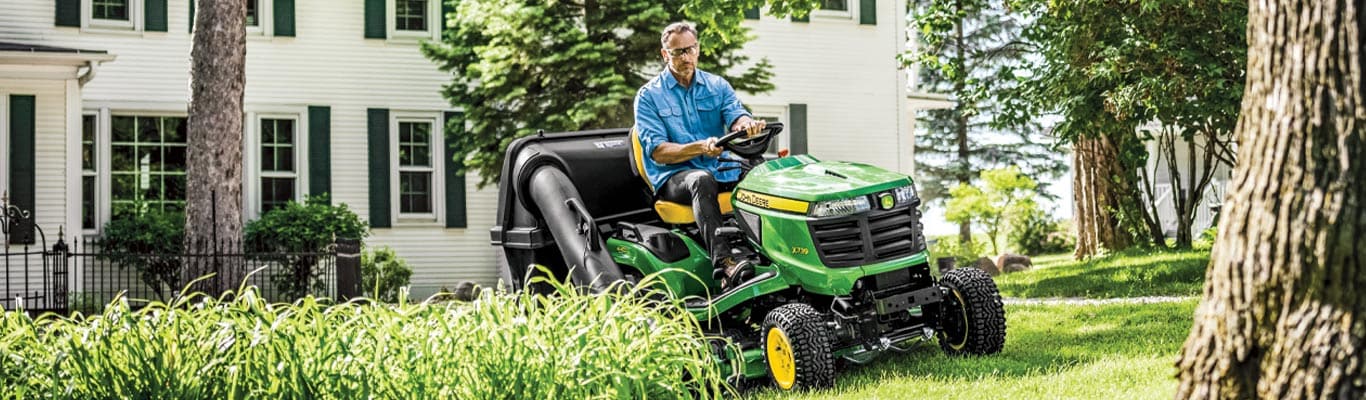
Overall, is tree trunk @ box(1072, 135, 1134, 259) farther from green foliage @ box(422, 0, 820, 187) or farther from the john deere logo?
the john deere logo

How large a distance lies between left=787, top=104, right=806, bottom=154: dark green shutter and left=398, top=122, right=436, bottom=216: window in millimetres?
4405

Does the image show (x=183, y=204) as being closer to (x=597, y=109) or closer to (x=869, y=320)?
(x=597, y=109)

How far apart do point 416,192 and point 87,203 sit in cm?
353

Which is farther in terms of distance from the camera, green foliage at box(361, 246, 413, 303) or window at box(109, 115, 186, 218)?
window at box(109, 115, 186, 218)

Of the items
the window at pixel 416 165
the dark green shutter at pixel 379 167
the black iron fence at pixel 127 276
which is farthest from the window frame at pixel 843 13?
the black iron fence at pixel 127 276

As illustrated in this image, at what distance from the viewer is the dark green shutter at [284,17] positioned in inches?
686

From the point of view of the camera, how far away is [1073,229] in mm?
26703

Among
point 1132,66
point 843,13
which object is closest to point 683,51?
point 1132,66

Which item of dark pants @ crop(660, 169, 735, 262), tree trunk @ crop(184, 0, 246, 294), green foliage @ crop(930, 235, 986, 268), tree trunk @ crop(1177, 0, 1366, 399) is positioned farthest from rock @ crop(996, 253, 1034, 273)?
tree trunk @ crop(1177, 0, 1366, 399)

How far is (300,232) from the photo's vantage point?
16047 mm

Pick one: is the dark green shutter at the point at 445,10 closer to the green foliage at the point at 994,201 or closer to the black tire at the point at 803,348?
the green foliage at the point at 994,201

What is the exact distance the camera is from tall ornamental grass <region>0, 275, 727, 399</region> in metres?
4.30

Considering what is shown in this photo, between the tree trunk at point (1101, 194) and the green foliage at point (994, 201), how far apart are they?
5354 mm

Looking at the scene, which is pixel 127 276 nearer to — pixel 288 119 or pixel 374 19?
pixel 288 119
